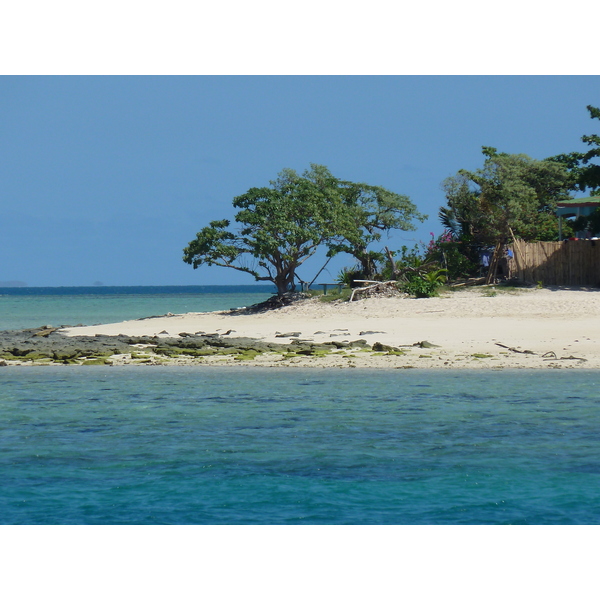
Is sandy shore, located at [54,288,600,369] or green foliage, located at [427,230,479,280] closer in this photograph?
A: sandy shore, located at [54,288,600,369]

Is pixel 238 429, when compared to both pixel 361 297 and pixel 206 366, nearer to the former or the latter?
pixel 206 366

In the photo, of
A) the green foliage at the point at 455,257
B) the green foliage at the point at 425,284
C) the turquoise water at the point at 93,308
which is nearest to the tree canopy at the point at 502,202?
the green foliage at the point at 455,257

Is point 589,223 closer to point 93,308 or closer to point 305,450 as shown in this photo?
point 305,450

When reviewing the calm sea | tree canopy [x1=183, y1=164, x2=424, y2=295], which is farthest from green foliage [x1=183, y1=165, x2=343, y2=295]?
the calm sea

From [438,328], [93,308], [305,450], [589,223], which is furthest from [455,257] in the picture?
[93,308]

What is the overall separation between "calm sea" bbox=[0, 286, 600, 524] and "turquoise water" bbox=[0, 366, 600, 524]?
0.03m

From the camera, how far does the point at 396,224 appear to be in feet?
116

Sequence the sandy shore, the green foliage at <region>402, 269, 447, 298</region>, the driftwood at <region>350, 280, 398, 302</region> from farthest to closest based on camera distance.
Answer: the driftwood at <region>350, 280, 398, 302</region> < the green foliage at <region>402, 269, 447, 298</region> < the sandy shore

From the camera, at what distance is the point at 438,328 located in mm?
22531

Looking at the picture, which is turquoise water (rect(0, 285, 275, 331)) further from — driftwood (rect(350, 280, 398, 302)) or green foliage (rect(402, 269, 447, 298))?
green foliage (rect(402, 269, 447, 298))

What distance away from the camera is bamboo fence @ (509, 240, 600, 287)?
30562 millimetres

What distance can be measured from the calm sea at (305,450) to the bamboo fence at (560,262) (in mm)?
15500

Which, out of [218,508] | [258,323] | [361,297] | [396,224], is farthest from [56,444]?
[396,224]

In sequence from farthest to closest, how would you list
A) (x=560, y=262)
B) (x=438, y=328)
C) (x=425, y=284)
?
(x=560, y=262) < (x=425, y=284) < (x=438, y=328)
